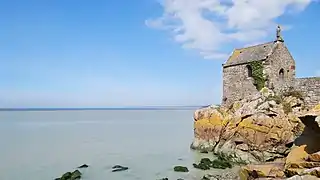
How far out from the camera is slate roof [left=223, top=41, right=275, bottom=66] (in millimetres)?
24797

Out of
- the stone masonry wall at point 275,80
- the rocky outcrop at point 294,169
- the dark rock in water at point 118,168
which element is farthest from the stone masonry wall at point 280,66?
the rocky outcrop at point 294,169

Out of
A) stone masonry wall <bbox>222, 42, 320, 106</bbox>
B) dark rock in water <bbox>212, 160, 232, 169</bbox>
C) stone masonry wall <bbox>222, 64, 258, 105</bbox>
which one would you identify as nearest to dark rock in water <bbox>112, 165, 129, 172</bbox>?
dark rock in water <bbox>212, 160, 232, 169</bbox>

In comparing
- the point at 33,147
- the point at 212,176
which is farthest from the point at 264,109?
the point at 33,147

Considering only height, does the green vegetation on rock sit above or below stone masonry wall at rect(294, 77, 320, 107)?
below

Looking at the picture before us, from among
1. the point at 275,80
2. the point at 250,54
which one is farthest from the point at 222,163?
the point at 250,54

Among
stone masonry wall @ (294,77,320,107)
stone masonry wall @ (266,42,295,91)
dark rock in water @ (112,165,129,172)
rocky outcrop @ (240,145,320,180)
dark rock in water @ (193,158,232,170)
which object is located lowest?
dark rock in water @ (112,165,129,172)

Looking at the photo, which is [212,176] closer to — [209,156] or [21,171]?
[209,156]

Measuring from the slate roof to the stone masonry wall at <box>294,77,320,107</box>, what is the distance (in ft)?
11.5

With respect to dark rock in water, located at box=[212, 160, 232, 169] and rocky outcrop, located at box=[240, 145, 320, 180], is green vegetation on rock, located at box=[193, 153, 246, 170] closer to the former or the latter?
dark rock in water, located at box=[212, 160, 232, 169]

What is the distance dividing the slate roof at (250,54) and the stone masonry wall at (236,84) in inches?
21.3

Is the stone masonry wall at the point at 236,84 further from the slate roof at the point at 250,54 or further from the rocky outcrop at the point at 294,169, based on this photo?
the rocky outcrop at the point at 294,169

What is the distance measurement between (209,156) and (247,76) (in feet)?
23.1

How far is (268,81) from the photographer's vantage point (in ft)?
79.0

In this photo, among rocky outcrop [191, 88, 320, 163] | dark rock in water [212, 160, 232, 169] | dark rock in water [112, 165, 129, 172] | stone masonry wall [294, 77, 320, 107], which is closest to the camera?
dark rock in water [212, 160, 232, 169]
